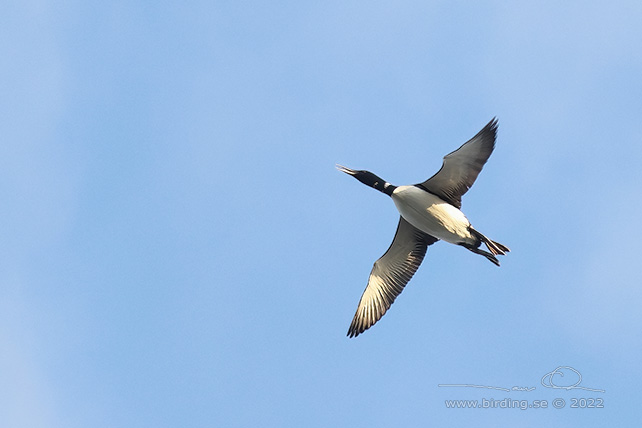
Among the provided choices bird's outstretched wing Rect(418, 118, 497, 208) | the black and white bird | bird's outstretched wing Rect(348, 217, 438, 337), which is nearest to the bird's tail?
the black and white bird

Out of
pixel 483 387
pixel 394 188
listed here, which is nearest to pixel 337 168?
pixel 394 188

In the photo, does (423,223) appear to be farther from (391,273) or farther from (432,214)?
(391,273)

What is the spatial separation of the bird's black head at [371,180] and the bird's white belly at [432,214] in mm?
387

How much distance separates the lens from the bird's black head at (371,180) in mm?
21070

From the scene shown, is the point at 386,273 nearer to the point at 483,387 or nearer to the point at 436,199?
the point at 436,199

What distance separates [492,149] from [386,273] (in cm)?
480

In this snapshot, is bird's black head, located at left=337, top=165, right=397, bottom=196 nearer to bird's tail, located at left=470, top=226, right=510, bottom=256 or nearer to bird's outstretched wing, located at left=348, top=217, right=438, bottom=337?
bird's outstretched wing, located at left=348, top=217, right=438, bottom=337

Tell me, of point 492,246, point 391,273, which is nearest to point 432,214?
point 492,246

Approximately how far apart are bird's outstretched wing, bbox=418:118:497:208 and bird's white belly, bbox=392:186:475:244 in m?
0.22

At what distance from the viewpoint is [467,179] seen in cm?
2002

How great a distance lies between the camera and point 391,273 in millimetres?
22250

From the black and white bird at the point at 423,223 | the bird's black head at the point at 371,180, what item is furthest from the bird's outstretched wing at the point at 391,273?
the bird's black head at the point at 371,180

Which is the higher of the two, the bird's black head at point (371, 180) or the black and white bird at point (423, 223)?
the bird's black head at point (371, 180)

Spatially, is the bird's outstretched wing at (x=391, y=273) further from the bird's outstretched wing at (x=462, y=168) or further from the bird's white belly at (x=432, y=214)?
the bird's outstretched wing at (x=462, y=168)
